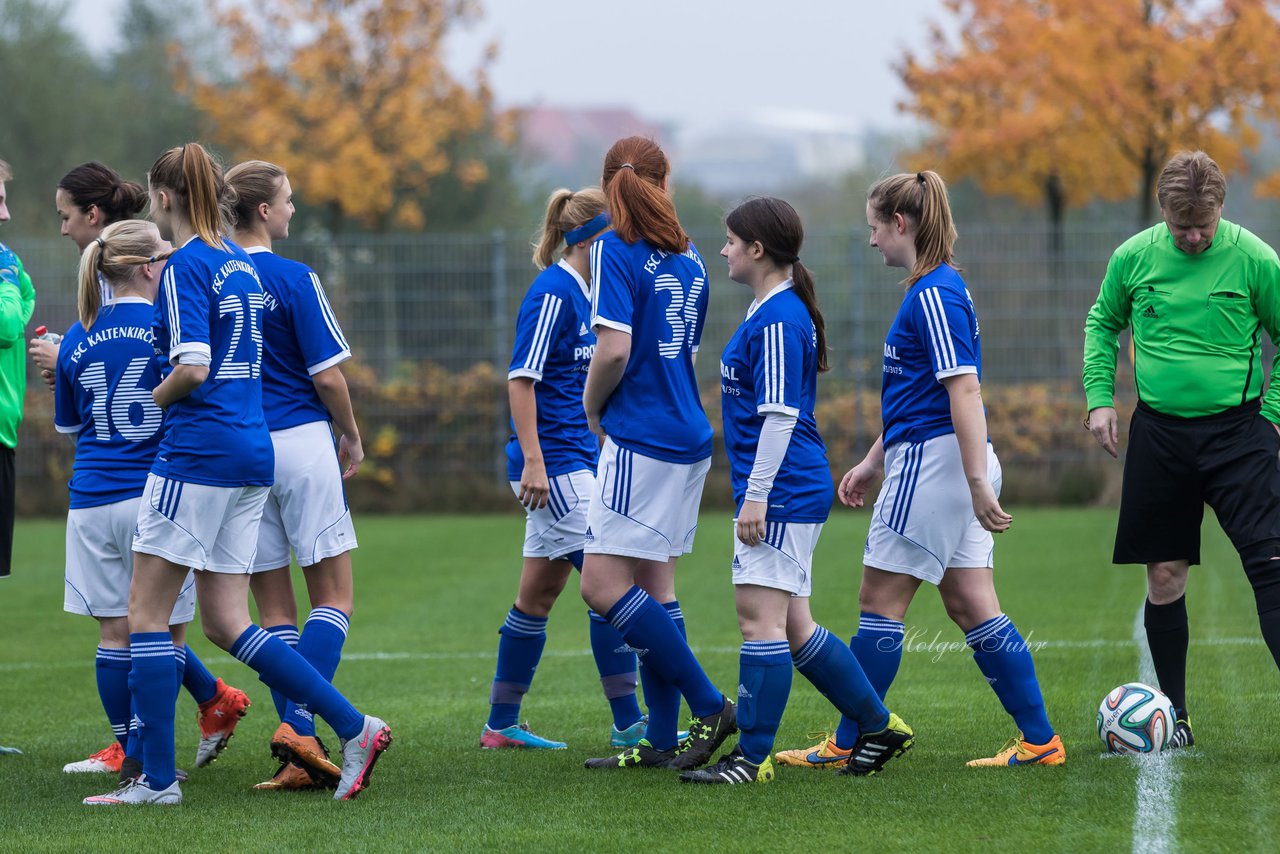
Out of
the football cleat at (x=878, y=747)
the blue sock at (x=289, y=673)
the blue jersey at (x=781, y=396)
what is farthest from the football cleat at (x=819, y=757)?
the blue sock at (x=289, y=673)

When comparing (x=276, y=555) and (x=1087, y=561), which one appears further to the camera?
(x=1087, y=561)

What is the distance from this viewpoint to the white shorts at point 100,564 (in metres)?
5.50

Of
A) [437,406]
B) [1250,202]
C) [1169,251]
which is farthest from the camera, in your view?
[1250,202]

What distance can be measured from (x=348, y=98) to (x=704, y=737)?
62.8 feet

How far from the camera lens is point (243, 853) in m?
4.34

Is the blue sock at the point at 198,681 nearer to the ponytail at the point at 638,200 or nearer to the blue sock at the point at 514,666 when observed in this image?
the blue sock at the point at 514,666

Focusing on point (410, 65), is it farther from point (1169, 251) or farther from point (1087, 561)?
point (1169, 251)

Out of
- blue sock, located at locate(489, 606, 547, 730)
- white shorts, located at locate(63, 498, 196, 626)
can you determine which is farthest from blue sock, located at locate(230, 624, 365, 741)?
blue sock, located at locate(489, 606, 547, 730)

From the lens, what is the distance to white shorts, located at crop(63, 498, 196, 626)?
550 cm

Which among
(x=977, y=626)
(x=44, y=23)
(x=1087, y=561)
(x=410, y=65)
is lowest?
(x=1087, y=561)

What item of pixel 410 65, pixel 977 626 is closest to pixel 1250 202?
pixel 410 65

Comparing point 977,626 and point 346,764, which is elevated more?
point 977,626

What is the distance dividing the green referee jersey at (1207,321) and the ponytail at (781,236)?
4.07ft

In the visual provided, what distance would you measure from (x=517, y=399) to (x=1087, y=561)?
7.11m
